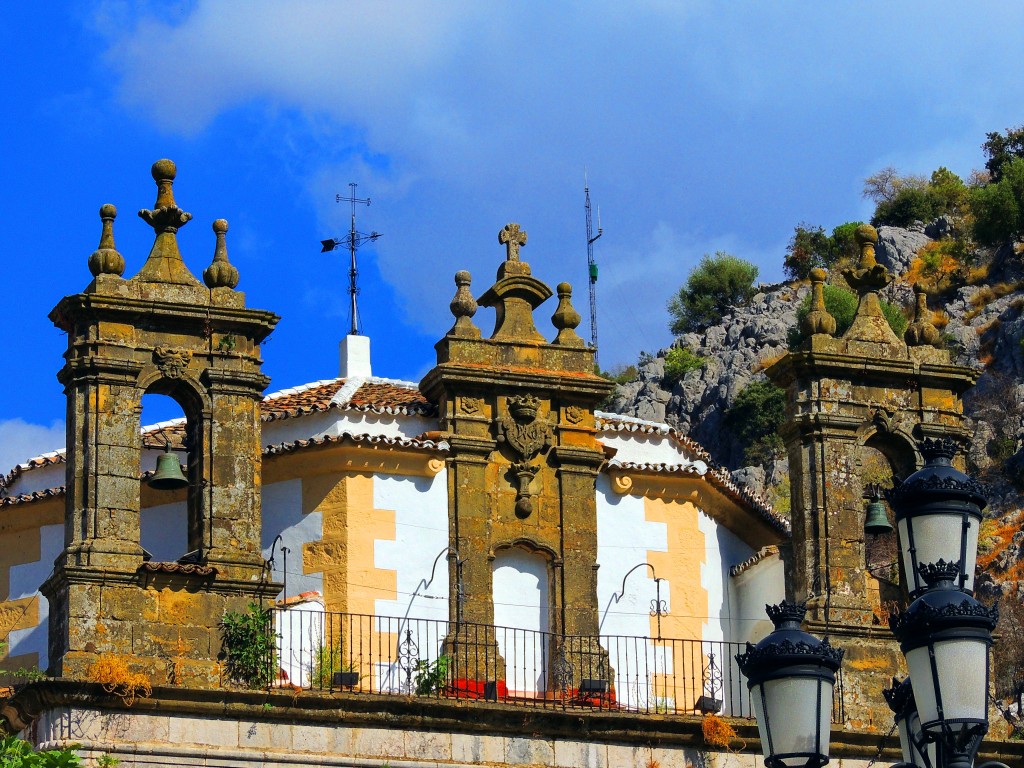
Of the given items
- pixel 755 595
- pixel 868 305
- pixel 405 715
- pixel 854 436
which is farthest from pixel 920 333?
pixel 405 715

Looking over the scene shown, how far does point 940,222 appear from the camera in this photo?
215 feet

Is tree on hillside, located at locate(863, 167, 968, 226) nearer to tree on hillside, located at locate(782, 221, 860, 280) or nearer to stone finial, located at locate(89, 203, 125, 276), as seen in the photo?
tree on hillside, located at locate(782, 221, 860, 280)

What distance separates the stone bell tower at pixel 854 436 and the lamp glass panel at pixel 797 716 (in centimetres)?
1184

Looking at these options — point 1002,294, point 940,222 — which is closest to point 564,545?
point 1002,294

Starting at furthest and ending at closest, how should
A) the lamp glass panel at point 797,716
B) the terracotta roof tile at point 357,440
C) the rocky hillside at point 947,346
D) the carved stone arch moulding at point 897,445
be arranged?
the rocky hillside at point 947,346
the carved stone arch moulding at point 897,445
the terracotta roof tile at point 357,440
the lamp glass panel at point 797,716

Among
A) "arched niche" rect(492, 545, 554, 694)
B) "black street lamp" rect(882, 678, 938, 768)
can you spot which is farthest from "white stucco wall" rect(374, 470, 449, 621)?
"black street lamp" rect(882, 678, 938, 768)

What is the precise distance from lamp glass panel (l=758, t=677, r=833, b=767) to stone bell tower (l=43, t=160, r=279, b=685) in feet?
35.4

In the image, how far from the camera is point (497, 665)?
25.0 meters

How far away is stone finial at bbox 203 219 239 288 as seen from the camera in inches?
984

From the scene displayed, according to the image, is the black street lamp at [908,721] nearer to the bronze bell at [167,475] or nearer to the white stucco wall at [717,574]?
the bronze bell at [167,475]

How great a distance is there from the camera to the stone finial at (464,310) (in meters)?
26.5

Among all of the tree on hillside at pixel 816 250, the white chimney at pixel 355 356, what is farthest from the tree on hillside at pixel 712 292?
the white chimney at pixel 355 356

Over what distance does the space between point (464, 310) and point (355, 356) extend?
96.2 inches

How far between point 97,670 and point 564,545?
5930mm
